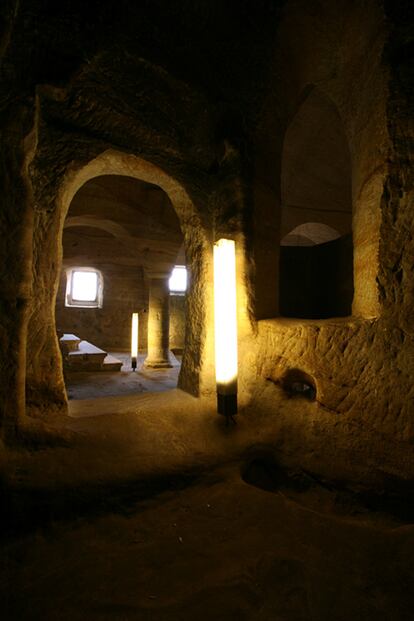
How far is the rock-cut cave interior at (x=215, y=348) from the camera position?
157cm

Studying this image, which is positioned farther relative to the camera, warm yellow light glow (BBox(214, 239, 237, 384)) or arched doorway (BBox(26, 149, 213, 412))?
warm yellow light glow (BBox(214, 239, 237, 384))

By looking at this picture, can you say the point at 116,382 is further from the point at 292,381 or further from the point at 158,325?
the point at 292,381

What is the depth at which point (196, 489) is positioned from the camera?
2.33 metres

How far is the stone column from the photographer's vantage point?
330 inches

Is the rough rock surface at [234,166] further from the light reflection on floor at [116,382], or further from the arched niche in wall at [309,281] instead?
the arched niche in wall at [309,281]

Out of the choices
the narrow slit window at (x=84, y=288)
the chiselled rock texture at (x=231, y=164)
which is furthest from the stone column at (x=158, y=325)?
the narrow slit window at (x=84, y=288)

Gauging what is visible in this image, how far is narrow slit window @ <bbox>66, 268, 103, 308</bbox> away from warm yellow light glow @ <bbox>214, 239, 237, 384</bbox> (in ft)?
35.8

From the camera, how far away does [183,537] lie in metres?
1.82

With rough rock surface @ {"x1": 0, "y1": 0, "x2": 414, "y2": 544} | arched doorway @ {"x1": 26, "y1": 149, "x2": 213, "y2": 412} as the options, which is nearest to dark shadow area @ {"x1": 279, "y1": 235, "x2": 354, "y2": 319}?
rough rock surface @ {"x1": 0, "y1": 0, "x2": 414, "y2": 544}

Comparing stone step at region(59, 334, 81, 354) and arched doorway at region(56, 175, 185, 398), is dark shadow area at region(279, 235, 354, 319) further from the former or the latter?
stone step at region(59, 334, 81, 354)

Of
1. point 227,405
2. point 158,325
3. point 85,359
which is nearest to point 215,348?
point 227,405

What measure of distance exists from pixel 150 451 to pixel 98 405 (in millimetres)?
1198

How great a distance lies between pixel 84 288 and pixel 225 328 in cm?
1183

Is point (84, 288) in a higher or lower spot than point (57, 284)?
higher
